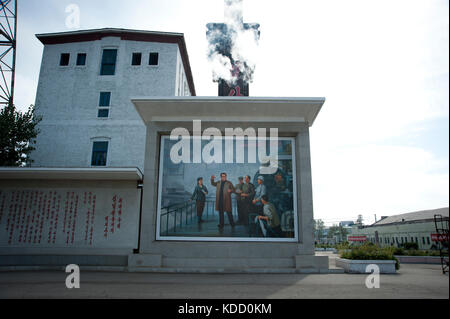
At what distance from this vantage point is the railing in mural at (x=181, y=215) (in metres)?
11.4

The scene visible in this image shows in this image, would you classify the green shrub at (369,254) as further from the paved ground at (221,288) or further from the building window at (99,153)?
the building window at (99,153)

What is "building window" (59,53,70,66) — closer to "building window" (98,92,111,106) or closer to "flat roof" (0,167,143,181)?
"building window" (98,92,111,106)

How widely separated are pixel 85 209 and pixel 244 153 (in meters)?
6.91

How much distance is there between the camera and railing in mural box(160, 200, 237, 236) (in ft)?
37.5

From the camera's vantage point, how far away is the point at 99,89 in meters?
21.4

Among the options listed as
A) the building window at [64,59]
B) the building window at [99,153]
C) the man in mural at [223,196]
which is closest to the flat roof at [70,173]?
the man in mural at [223,196]

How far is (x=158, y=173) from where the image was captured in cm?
1198

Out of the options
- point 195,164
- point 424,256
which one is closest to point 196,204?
point 195,164

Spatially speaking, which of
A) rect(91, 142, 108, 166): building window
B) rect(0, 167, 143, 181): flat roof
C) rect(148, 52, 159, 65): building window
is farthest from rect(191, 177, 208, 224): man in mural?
rect(148, 52, 159, 65): building window

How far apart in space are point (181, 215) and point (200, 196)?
1.02 m

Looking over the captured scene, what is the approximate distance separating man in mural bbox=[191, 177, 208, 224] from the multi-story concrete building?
373 inches

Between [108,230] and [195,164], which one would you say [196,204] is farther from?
[108,230]

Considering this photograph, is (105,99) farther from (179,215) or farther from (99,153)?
(179,215)

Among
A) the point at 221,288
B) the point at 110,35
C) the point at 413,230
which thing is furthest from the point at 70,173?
the point at 413,230
